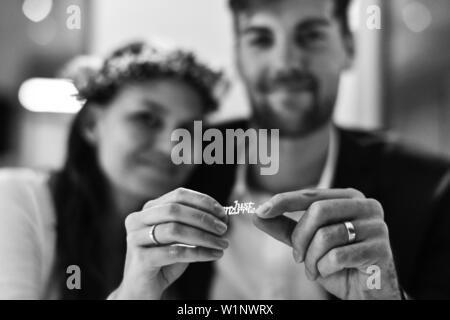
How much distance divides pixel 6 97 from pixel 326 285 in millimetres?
695

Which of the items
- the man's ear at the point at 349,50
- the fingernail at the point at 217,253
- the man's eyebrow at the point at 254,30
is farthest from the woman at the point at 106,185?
the man's ear at the point at 349,50

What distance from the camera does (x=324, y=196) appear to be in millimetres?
951

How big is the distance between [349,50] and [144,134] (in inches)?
16.8

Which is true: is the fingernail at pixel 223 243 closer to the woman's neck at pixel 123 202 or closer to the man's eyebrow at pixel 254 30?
the woman's neck at pixel 123 202

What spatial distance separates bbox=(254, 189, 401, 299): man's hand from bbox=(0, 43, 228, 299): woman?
4.8 inches

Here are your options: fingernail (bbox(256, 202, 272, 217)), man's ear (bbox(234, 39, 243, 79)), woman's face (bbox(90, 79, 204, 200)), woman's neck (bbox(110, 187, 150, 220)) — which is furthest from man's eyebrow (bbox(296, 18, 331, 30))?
woman's neck (bbox(110, 187, 150, 220))

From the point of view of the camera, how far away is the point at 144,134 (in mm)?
970

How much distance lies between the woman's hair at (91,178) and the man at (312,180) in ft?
0.39

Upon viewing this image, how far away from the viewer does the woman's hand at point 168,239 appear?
0.91 meters

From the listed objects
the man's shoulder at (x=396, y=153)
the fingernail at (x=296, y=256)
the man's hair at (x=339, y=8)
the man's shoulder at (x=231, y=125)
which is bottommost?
the fingernail at (x=296, y=256)

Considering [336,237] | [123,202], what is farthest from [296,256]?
[123,202]

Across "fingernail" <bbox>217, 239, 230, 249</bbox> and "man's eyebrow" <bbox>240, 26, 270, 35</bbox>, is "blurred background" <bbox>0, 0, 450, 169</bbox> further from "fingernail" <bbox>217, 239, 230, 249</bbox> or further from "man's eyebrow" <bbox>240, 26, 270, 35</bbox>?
"fingernail" <bbox>217, 239, 230, 249</bbox>

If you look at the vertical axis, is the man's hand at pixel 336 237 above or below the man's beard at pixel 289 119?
below

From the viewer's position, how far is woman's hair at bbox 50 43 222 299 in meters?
0.97
